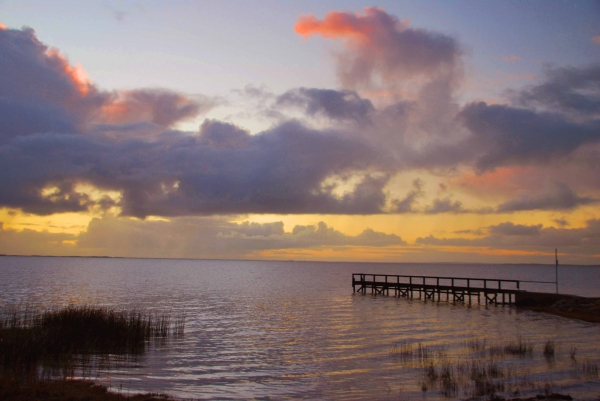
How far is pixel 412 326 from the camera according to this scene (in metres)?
31.7

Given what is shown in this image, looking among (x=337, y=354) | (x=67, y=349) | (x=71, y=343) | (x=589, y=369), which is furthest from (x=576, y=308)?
(x=67, y=349)

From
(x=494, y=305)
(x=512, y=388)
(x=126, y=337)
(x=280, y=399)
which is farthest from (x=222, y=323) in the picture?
(x=494, y=305)

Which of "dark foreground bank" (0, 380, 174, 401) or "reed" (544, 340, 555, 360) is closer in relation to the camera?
"dark foreground bank" (0, 380, 174, 401)

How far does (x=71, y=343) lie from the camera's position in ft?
67.0

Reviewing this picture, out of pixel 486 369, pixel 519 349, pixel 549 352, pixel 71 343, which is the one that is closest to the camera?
pixel 486 369

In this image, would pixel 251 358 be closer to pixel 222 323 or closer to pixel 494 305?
pixel 222 323

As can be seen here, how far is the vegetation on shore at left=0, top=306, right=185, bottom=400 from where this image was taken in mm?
12836

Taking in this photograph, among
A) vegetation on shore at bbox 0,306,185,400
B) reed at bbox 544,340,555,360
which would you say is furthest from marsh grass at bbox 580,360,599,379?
vegetation on shore at bbox 0,306,185,400

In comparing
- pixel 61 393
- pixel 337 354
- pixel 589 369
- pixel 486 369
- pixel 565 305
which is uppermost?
pixel 61 393

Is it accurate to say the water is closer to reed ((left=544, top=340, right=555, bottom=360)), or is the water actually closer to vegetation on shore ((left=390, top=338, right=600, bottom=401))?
vegetation on shore ((left=390, top=338, right=600, bottom=401))

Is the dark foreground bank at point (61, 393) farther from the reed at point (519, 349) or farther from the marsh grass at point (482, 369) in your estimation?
the reed at point (519, 349)

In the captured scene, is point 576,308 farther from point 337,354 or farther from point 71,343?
point 71,343

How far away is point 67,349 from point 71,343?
0.61 m

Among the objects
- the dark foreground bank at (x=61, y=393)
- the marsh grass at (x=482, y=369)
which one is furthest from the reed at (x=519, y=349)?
the dark foreground bank at (x=61, y=393)
